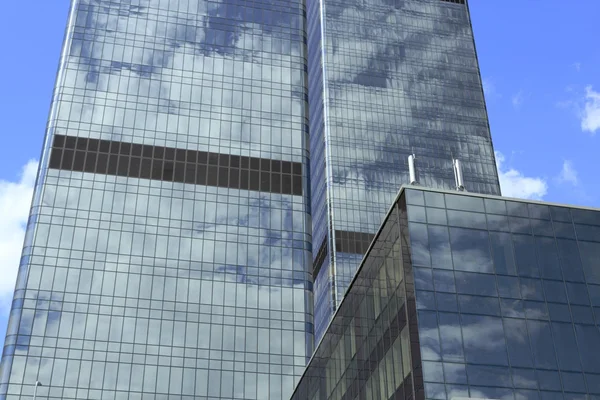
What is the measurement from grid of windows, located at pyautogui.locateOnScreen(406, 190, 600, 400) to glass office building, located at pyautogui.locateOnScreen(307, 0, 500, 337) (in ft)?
263

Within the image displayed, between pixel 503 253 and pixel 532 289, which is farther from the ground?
pixel 503 253

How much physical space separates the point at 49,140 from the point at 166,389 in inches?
1417

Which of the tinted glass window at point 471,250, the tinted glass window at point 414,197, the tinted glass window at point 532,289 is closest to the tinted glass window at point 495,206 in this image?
the tinted glass window at point 471,250

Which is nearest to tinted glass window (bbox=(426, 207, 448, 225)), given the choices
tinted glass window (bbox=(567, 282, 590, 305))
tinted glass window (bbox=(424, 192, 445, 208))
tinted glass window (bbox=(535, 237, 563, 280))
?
tinted glass window (bbox=(424, 192, 445, 208))

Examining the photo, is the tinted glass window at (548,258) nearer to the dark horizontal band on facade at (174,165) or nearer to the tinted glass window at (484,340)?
the tinted glass window at (484,340)

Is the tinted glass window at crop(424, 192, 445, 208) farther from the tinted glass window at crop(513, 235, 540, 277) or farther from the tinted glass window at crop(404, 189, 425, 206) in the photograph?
the tinted glass window at crop(513, 235, 540, 277)

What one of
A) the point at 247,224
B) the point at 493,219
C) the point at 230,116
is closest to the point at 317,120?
the point at 230,116

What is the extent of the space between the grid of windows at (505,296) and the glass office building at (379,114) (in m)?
80.3

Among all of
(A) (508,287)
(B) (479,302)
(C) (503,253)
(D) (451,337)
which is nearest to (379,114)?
(C) (503,253)

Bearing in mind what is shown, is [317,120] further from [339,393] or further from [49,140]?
[339,393]

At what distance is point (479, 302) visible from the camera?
45.9 meters

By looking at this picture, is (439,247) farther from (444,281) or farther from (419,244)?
(444,281)

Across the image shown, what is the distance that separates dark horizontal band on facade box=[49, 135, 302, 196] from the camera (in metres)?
103

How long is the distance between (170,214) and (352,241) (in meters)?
41.9
